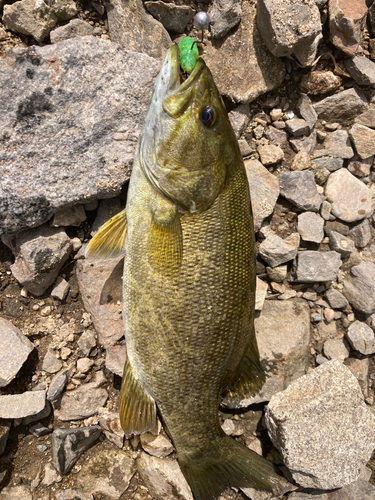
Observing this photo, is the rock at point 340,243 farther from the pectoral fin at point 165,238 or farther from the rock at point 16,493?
the rock at point 16,493

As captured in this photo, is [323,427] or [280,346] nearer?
[323,427]

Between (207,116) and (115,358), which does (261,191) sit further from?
(115,358)

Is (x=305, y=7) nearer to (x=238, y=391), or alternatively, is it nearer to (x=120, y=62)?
(x=120, y=62)

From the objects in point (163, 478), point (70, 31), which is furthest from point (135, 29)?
point (163, 478)

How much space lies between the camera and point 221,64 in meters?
3.43

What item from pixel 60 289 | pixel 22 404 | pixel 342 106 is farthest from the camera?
pixel 342 106

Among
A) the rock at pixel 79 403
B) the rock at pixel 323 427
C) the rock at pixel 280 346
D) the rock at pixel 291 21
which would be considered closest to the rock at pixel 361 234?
the rock at pixel 280 346

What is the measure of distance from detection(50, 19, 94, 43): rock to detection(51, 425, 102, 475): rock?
3.37 m

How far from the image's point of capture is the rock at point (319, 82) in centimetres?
356

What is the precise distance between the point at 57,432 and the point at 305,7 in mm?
4265

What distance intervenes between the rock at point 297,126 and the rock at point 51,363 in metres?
3.11

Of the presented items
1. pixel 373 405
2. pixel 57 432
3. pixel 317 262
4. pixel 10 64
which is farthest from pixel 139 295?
pixel 373 405

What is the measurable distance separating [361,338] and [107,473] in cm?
269

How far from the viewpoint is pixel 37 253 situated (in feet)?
10.1
